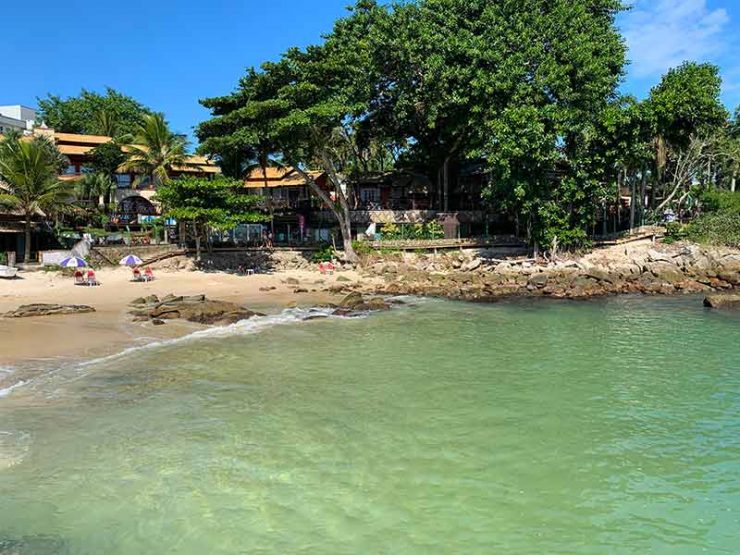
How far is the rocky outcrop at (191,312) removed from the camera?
23.6 m

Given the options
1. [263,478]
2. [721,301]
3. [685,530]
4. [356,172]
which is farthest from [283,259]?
[685,530]

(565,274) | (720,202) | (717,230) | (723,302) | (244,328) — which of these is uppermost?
(720,202)

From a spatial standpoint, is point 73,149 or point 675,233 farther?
point 73,149

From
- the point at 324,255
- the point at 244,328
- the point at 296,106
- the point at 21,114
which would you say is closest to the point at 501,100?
the point at 296,106

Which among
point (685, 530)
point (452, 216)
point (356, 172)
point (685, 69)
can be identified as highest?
point (685, 69)

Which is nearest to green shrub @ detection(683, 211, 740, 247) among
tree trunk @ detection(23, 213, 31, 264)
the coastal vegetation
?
the coastal vegetation

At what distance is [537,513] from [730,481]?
3.71 meters

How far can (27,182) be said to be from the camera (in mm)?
35188

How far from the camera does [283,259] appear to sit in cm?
4247

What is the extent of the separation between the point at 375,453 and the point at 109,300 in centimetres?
2110

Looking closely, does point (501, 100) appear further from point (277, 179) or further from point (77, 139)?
point (77, 139)

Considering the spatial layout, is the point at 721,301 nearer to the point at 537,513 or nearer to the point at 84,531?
the point at 537,513

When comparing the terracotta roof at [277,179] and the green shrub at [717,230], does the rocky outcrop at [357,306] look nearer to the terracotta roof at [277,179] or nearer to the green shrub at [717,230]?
the terracotta roof at [277,179]

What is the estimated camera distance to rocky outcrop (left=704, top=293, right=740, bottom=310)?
27328 millimetres
